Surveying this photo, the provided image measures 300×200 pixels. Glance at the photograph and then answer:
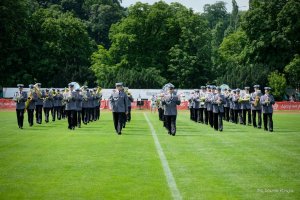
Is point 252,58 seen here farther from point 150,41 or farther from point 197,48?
point 150,41

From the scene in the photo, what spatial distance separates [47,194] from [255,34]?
7775 centimetres

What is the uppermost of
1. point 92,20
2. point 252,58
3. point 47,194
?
point 92,20

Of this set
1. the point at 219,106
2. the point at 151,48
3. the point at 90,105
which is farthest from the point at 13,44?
the point at 219,106

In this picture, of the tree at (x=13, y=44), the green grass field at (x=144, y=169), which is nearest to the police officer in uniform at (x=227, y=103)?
the green grass field at (x=144, y=169)

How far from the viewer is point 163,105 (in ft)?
104

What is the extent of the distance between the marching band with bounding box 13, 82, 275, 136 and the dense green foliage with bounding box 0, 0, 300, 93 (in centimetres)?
3916

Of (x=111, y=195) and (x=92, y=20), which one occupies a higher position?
(x=92, y=20)

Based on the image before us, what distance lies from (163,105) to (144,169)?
16.8 metres

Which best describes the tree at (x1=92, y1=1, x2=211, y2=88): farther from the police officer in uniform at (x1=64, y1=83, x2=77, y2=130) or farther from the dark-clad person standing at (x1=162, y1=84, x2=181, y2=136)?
the dark-clad person standing at (x1=162, y1=84, x2=181, y2=136)

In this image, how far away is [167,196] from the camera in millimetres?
11258

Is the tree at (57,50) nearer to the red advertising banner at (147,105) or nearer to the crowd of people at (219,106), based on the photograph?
the red advertising banner at (147,105)

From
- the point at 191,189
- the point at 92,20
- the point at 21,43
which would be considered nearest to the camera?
the point at 191,189

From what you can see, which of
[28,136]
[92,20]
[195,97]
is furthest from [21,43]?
[28,136]

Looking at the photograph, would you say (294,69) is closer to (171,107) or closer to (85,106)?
(85,106)
